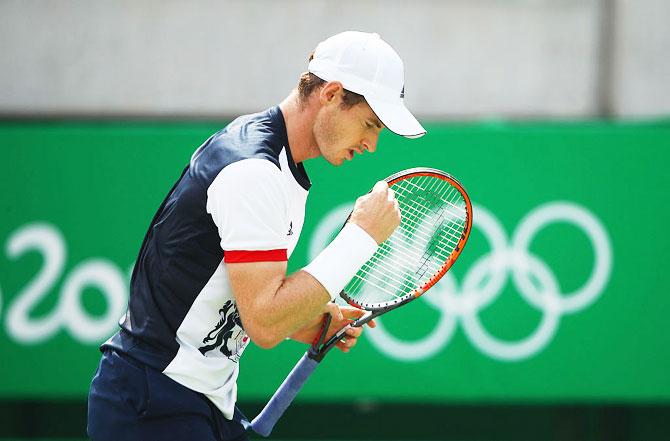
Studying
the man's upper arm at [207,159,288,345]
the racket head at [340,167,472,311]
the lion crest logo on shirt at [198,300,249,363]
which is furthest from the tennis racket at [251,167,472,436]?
the man's upper arm at [207,159,288,345]

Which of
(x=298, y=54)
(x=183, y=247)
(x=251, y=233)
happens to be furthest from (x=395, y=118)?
(x=298, y=54)

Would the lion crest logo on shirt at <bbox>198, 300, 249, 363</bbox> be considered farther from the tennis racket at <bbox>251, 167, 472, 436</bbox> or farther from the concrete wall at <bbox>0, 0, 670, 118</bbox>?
the concrete wall at <bbox>0, 0, 670, 118</bbox>

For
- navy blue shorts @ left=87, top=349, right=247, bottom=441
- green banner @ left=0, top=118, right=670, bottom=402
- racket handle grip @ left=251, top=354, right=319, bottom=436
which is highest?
navy blue shorts @ left=87, top=349, right=247, bottom=441

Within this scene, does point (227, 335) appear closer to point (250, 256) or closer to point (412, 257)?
point (250, 256)

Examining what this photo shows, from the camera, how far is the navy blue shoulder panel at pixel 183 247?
2.40 m

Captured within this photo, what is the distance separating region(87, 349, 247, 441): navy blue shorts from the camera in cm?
248

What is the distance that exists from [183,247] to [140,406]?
41 cm

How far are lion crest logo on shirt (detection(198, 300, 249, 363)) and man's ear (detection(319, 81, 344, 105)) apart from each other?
1.83 ft

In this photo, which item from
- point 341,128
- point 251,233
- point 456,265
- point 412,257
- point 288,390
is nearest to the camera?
point 251,233

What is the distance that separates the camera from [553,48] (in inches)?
243

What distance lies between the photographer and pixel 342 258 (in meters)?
2.46

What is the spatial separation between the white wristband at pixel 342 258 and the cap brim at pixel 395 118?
0.87ft

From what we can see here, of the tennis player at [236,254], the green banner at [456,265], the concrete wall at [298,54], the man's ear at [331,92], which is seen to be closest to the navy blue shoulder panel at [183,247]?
the tennis player at [236,254]

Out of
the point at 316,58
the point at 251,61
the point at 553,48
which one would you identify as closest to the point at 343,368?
the point at 251,61
